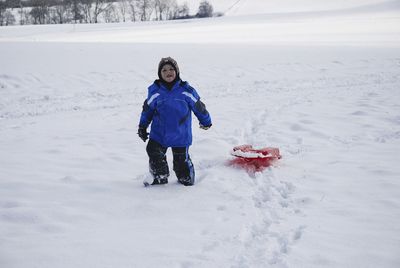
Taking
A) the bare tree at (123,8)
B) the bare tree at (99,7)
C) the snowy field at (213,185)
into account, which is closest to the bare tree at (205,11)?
the bare tree at (123,8)

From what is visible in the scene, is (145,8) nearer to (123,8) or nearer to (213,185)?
(123,8)

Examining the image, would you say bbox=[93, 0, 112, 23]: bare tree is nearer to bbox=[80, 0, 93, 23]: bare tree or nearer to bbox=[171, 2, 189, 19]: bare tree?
bbox=[80, 0, 93, 23]: bare tree

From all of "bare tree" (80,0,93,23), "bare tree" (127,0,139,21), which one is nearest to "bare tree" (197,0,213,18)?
"bare tree" (127,0,139,21)

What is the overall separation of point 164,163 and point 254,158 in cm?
117

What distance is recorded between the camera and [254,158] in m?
4.67

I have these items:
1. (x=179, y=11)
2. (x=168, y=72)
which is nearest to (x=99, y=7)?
(x=179, y=11)

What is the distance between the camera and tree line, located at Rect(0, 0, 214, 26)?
72875mm

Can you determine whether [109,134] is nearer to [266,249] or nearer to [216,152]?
[216,152]

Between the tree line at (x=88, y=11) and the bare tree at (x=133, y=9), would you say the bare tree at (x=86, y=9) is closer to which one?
the tree line at (x=88, y=11)

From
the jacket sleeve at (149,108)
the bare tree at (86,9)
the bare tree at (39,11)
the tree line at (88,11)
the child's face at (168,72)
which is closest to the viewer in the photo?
the child's face at (168,72)

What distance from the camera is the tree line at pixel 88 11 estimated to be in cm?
7288

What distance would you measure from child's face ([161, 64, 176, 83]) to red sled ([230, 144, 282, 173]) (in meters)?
1.28

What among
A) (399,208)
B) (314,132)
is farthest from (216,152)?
(399,208)

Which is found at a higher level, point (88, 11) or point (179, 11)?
point (179, 11)
